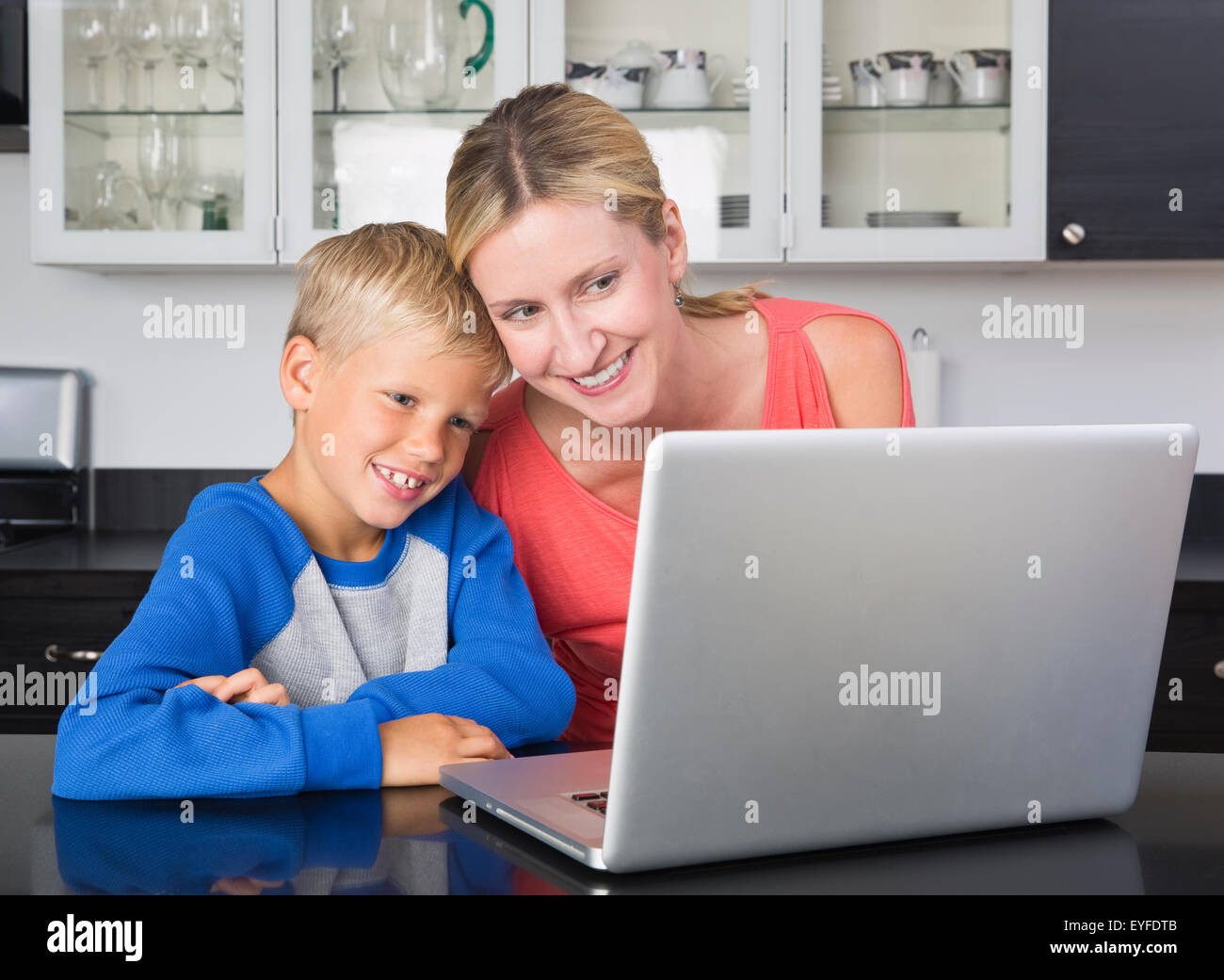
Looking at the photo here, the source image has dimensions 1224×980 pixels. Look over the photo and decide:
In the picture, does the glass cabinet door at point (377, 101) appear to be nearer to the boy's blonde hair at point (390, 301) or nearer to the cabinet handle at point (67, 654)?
the cabinet handle at point (67, 654)

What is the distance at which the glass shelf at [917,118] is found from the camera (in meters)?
2.20

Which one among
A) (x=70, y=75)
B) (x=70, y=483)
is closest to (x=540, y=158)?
(x=70, y=75)

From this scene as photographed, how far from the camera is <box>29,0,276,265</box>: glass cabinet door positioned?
220cm

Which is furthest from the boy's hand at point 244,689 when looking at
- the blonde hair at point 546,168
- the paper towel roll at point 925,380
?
the paper towel roll at point 925,380

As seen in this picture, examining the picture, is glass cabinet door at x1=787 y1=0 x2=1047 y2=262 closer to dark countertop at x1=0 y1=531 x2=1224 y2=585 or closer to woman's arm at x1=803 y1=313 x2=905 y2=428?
dark countertop at x1=0 y1=531 x2=1224 y2=585

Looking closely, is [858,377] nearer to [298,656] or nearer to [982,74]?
[298,656]

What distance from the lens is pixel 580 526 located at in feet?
4.42

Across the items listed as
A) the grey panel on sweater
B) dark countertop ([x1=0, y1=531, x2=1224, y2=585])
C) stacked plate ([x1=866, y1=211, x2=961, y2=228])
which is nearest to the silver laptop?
the grey panel on sweater

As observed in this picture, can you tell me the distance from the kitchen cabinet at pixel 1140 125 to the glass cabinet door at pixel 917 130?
5cm

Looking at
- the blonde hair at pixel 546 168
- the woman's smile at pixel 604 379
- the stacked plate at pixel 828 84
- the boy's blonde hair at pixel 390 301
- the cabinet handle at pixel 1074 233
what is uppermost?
the stacked plate at pixel 828 84

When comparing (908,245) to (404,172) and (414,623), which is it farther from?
(414,623)

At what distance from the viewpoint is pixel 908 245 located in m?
2.19

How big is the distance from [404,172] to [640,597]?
182cm
